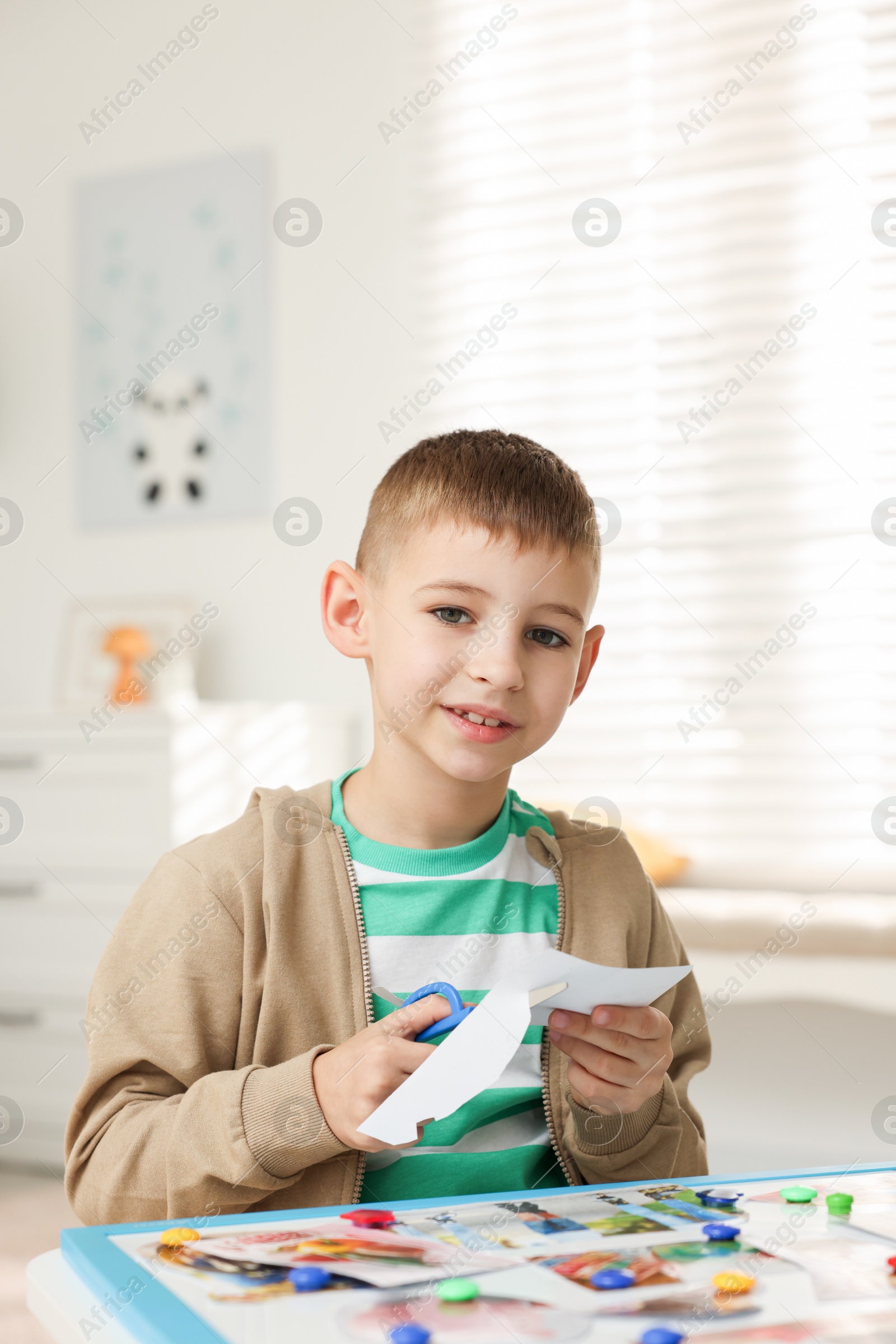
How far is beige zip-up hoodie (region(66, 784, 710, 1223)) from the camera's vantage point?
73 cm

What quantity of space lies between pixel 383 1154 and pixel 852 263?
222 cm

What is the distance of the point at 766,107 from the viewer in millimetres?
2645

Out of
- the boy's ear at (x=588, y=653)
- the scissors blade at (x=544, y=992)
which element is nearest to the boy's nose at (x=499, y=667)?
the boy's ear at (x=588, y=653)

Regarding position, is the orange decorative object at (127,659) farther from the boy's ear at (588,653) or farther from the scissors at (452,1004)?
the scissors at (452,1004)

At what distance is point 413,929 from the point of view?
919mm

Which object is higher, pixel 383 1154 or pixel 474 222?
pixel 474 222

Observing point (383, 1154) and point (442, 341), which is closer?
point (383, 1154)

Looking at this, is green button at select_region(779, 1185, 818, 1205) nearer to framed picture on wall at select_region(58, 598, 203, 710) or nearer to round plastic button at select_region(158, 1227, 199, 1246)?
round plastic button at select_region(158, 1227, 199, 1246)

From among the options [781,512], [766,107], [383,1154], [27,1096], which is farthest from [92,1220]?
[766,107]

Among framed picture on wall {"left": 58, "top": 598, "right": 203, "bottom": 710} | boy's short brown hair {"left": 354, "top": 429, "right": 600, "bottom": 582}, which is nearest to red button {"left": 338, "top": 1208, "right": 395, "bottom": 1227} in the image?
boy's short brown hair {"left": 354, "top": 429, "right": 600, "bottom": 582}

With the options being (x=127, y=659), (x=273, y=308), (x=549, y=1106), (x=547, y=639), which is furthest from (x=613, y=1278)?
(x=273, y=308)

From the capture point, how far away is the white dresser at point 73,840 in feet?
8.14

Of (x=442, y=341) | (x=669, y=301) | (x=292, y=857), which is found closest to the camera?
(x=292, y=857)

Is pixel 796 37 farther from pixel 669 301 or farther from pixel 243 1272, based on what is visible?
pixel 243 1272
